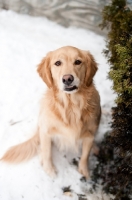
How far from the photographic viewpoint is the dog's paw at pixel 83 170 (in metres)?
3.38

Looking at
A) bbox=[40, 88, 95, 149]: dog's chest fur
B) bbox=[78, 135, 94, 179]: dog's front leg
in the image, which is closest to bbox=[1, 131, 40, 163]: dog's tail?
bbox=[40, 88, 95, 149]: dog's chest fur

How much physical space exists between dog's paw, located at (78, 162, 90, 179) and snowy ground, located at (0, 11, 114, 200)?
0.07 m

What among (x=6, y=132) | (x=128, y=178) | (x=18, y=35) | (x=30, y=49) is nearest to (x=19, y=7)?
(x=18, y=35)

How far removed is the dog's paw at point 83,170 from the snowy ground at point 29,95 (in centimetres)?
7

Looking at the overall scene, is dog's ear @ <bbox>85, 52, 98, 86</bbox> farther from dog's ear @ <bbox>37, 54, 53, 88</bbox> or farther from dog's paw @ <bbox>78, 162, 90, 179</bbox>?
dog's paw @ <bbox>78, 162, 90, 179</bbox>

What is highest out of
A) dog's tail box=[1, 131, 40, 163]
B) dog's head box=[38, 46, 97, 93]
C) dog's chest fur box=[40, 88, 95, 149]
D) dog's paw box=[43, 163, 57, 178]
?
dog's head box=[38, 46, 97, 93]

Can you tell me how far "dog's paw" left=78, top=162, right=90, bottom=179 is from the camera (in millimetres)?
3383

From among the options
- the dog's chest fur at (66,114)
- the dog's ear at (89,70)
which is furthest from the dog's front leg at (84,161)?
the dog's ear at (89,70)

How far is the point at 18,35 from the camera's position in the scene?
4.88m

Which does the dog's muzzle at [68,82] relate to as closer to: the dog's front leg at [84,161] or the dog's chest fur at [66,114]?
the dog's chest fur at [66,114]

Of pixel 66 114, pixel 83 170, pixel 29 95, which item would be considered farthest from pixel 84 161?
pixel 29 95

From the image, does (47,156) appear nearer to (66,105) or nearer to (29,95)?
(66,105)

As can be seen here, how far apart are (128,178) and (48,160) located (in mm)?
931

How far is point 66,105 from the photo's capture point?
299 centimetres
